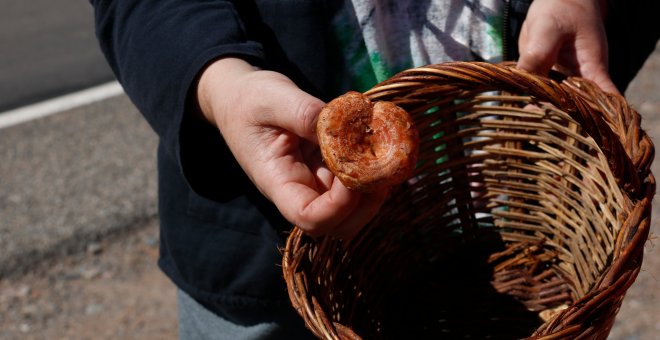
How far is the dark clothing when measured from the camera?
4.26 ft

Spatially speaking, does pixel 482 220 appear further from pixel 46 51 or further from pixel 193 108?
pixel 46 51

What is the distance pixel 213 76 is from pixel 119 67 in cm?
30

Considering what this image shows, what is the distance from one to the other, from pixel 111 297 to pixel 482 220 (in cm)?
185

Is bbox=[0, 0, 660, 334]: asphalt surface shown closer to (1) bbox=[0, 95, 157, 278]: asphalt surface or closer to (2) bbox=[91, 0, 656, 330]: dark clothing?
(1) bbox=[0, 95, 157, 278]: asphalt surface

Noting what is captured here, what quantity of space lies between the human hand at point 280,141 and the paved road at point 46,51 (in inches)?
154

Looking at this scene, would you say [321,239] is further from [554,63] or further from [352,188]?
[554,63]

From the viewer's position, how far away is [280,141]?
45.7 inches

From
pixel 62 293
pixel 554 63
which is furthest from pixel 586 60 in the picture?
pixel 62 293

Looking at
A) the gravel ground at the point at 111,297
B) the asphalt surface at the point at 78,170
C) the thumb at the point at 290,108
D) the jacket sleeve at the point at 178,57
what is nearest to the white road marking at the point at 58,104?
the asphalt surface at the point at 78,170

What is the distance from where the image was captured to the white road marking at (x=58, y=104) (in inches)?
176

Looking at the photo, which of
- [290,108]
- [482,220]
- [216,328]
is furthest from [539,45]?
[216,328]

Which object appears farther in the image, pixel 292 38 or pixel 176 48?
pixel 292 38

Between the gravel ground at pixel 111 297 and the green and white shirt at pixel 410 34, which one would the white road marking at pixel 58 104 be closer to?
the gravel ground at pixel 111 297

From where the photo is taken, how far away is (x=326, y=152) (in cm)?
114
